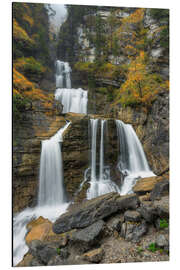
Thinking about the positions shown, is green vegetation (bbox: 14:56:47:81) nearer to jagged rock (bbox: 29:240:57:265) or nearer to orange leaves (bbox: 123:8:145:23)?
orange leaves (bbox: 123:8:145:23)

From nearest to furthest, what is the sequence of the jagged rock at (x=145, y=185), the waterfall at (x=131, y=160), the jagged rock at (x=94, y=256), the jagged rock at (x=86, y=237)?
the jagged rock at (x=94, y=256) → the jagged rock at (x=86, y=237) → the jagged rock at (x=145, y=185) → the waterfall at (x=131, y=160)

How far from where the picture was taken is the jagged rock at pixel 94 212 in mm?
2539

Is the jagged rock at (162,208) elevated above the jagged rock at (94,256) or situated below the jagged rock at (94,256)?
above

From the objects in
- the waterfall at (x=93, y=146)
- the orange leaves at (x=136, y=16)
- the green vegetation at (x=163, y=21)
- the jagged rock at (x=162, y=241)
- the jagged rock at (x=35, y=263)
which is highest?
the orange leaves at (x=136, y=16)

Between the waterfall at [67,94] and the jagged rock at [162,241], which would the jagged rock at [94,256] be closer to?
the jagged rock at [162,241]

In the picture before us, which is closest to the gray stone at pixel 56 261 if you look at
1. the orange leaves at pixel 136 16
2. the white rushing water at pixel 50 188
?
the white rushing water at pixel 50 188

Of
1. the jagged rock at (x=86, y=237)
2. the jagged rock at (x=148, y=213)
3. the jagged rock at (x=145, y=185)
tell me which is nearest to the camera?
the jagged rock at (x=86, y=237)

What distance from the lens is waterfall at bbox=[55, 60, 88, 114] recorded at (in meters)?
5.12

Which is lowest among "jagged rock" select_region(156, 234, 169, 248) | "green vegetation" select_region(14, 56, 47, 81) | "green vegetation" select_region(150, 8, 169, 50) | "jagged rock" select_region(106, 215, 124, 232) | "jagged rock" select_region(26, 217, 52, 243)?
"jagged rock" select_region(26, 217, 52, 243)

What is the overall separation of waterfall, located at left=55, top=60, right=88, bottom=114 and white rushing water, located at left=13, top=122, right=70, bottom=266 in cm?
133

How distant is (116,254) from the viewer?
80.5 inches

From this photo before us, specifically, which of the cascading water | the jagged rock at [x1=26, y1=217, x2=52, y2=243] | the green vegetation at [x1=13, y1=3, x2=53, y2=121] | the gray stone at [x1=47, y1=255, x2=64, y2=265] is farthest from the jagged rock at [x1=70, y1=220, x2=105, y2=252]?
the green vegetation at [x1=13, y1=3, x2=53, y2=121]

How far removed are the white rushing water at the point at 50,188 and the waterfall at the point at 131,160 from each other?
5.06 feet

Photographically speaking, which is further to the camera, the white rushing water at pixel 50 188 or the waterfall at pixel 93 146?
the waterfall at pixel 93 146
